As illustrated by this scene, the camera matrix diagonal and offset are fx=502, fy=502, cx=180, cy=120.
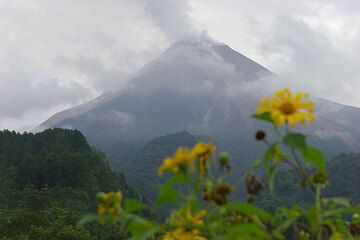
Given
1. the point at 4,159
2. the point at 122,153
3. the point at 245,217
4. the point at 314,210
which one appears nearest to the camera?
the point at 314,210

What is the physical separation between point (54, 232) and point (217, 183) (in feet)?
80.4

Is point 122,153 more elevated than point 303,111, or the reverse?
point 122,153

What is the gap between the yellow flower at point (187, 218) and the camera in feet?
4.53

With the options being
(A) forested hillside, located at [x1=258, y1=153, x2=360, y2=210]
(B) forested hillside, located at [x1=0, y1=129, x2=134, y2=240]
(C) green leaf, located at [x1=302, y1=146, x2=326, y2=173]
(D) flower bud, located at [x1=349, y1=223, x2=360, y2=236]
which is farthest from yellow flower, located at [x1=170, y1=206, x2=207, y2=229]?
(A) forested hillside, located at [x1=258, y1=153, x2=360, y2=210]

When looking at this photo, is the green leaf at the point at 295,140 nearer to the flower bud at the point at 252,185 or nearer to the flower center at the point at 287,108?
the flower center at the point at 287,108

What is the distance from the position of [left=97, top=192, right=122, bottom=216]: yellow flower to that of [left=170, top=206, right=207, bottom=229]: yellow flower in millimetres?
219

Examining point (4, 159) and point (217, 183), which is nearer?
point (217, 183)

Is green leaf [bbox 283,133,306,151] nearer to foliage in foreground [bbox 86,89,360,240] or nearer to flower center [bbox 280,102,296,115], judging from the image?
foliage in foreground [bbox 86,89,360,240]

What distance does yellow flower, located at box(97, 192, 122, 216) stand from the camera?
5.16 feet

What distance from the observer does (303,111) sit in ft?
4.79

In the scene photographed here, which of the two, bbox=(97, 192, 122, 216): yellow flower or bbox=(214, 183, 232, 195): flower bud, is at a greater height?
bbox=(97, 192, 122, 216): yellow flower

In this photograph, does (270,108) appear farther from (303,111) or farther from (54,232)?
(54,232)

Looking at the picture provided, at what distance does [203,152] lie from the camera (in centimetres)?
153

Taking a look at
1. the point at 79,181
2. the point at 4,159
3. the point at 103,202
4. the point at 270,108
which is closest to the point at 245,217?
the point at 270,108
